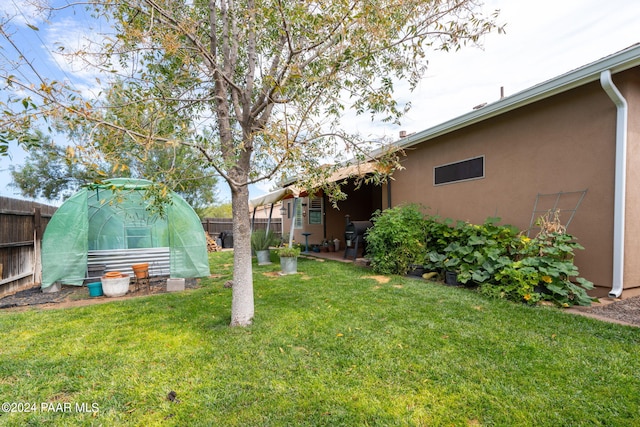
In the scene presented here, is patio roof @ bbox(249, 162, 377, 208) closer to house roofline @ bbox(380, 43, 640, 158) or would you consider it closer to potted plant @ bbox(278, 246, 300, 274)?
potted plant @ bbox(278, 246, 300, 274)

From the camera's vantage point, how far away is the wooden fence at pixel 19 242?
5.48m

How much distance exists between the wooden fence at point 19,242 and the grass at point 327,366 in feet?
6.78

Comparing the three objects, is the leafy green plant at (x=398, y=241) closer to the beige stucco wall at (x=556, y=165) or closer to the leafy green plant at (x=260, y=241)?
the beige stucco wall at (x=556, y=165)

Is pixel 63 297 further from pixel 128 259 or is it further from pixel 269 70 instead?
pixel 269 70

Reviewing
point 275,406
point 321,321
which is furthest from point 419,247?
point 275,406

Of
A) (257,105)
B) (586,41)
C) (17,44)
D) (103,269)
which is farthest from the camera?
(103,269)

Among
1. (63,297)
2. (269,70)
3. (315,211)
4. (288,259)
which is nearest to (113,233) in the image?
(63,297)

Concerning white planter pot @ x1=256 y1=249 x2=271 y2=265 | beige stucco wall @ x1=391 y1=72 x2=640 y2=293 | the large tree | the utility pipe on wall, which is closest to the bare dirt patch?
white planter pot @ x1=256 y1=249 x2=271 y2=265

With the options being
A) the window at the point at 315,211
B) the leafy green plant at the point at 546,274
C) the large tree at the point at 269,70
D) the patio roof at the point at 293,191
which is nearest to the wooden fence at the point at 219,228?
the window at the point at 315,211

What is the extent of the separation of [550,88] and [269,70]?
4171 mm

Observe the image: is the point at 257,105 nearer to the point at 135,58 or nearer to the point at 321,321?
the point at 135,58

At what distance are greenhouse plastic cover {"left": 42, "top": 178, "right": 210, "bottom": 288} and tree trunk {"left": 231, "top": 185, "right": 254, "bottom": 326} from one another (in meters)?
1.98

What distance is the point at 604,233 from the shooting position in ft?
13.8

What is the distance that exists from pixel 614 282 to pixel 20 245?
10.3m
